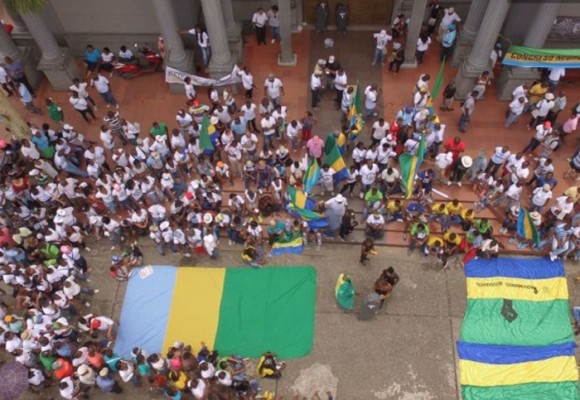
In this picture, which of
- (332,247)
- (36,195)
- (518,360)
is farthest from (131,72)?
(518,360)

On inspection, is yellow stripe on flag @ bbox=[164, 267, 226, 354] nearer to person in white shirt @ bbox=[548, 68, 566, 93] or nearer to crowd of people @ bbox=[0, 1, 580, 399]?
crowd of people @ bbox=[0, 1, 580, 399]

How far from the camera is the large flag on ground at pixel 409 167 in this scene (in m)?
15.0

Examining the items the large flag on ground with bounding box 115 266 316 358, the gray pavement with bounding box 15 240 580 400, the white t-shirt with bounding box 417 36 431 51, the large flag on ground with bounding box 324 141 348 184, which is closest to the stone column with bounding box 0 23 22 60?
the gray pavement with bounding box 15 240 580 400

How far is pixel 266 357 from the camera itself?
1372 centimetres

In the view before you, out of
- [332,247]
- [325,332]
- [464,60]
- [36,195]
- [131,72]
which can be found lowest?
[325,332]

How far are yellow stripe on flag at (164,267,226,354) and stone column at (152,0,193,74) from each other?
7.26 meters

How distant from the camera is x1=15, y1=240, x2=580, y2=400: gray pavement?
13953 millimetres

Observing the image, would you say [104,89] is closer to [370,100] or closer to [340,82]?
[340,82]

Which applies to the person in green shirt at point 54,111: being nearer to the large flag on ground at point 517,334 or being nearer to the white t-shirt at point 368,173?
the white t-shirt at point 368,173

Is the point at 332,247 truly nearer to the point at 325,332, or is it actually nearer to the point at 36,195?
the point at 325,332

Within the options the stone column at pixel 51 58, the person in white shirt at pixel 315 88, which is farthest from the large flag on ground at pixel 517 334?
the stone column at pixel 51 58

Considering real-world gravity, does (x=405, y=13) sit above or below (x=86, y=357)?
above

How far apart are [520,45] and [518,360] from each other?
390 inches

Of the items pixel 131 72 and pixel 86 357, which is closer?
pixel 86 357
